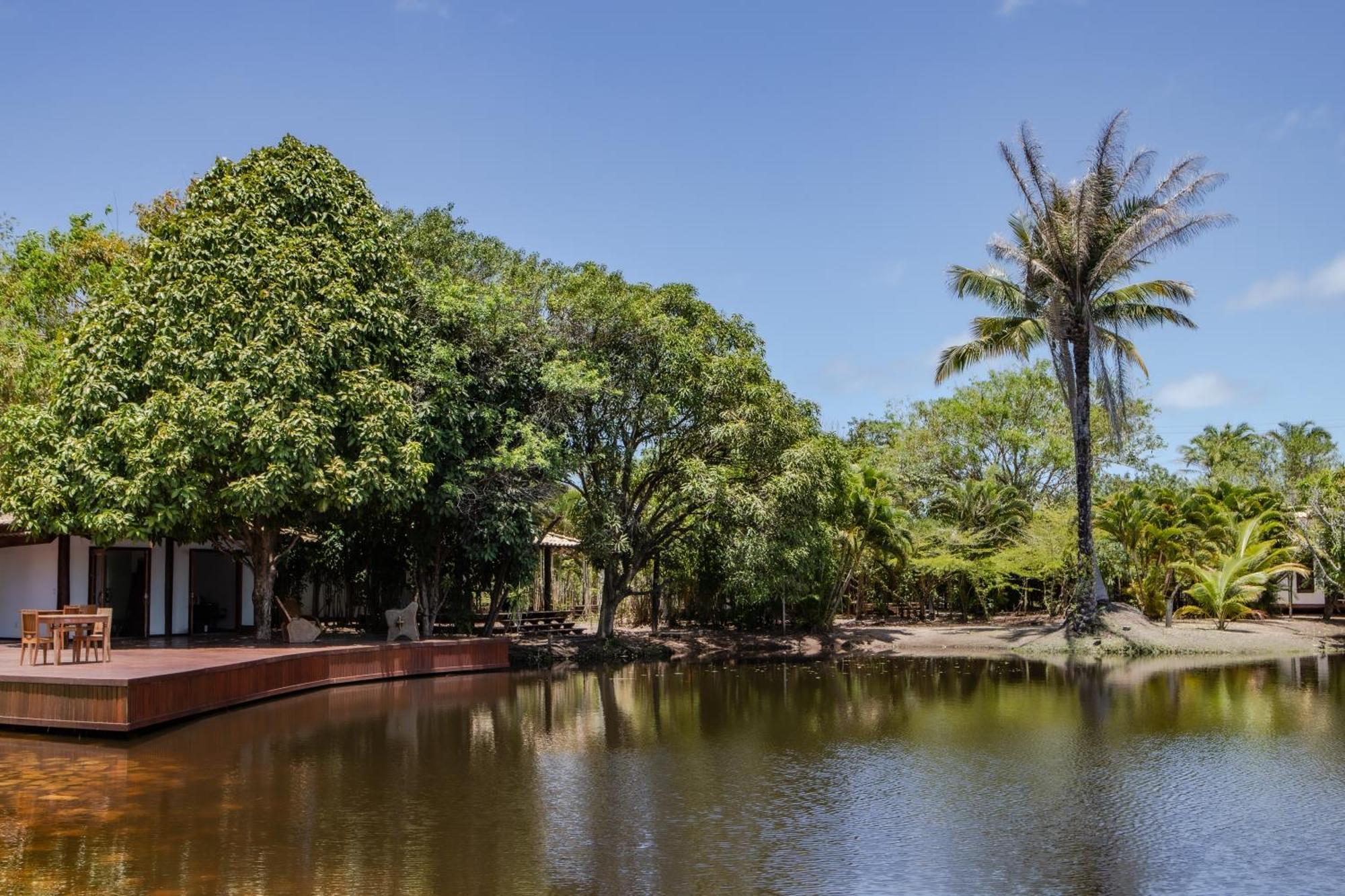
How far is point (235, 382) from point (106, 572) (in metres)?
7.47

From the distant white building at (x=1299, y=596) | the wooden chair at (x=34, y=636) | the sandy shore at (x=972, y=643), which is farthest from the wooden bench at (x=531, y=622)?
the distant white building at (x=1299, y=596)

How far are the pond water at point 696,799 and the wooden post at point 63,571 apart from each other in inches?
322

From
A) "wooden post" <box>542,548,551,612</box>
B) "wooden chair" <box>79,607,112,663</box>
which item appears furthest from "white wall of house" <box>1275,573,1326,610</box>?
"wooden chair" <box>79,607,112,663</box>

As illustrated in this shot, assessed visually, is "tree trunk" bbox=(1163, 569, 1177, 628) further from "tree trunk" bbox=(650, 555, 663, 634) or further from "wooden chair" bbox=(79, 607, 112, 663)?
"wooden chair" bbox=(79, 607, 112, 663)

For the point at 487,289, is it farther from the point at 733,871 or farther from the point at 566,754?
A: the point at 733,871

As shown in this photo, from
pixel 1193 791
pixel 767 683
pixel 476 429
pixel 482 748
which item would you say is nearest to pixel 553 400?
pixel 476 429

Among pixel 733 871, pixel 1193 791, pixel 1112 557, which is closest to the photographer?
pixel 733 871

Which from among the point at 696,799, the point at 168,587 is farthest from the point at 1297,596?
the point at 168,587

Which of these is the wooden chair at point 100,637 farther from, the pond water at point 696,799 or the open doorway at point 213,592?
the open doorway at point 213,592

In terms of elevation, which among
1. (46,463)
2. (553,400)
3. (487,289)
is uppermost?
(487,289)

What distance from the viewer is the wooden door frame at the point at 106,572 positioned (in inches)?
893

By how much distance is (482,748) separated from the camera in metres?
12.6

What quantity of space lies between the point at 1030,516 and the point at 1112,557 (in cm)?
270

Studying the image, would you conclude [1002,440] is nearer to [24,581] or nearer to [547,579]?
[547,579]
